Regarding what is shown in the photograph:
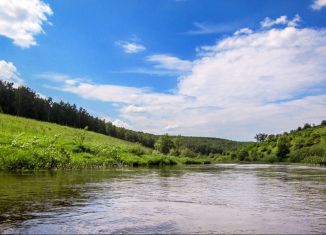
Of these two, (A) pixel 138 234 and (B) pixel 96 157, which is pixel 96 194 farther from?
(B) pixel 96 157

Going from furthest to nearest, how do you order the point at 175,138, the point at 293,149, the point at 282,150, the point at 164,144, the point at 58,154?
the point at 175,138, the point at 293,149, the point at 282,150, the point at 164,144, the point at 58,154

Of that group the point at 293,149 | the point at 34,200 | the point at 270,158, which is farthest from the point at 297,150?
the point at 34,200

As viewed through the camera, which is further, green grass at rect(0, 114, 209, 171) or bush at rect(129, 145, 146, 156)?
bush at rect(129, 145, 146, 156)

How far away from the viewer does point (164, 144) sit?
447 ft

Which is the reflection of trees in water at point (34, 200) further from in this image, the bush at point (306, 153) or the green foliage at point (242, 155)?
the green foliage at point (242, 155)

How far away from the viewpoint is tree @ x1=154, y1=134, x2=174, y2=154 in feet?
443

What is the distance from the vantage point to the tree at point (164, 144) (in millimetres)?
135125

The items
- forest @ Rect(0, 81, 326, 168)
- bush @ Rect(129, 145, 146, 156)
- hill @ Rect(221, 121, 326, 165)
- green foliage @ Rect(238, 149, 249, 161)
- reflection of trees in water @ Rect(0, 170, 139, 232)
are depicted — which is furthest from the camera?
green foliage @ Rect(238, 149, 249, 161)

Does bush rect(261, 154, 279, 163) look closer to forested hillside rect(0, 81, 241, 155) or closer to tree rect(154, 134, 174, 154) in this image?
forested hillside rect(0, 81, 241, 155)

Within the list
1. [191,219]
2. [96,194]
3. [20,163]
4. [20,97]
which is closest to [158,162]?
[20,163]

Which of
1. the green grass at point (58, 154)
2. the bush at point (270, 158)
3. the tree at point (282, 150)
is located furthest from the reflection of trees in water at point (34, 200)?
the tree at point (282, 150)

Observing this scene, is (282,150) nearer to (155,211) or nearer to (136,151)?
(136,151)

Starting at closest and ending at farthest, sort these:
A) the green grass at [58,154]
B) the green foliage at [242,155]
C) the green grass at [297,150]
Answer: the green grass at [58,154] → the green grass at [297,150] → the green foliage at [242,155]

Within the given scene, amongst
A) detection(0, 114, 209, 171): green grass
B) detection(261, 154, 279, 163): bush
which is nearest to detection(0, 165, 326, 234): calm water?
detection(0, 114, 209, 171): green grass
